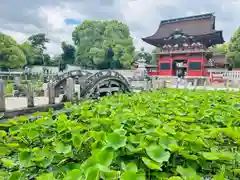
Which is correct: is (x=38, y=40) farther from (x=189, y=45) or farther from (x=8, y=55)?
(x=189, y=45)

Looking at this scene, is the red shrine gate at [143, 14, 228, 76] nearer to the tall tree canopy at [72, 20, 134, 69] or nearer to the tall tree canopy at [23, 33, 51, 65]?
the tall tree canopy at [72, 20, 134, 69]

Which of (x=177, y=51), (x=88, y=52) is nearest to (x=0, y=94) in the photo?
(x=177, y=51)

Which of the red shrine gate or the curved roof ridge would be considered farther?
the curved roof ridge

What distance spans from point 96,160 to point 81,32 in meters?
33.5

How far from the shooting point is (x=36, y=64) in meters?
31.8

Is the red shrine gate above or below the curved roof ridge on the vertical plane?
below

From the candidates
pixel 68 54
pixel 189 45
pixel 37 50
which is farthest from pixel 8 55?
pixel 189 45

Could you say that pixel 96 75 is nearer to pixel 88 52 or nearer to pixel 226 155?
pixel 226 155

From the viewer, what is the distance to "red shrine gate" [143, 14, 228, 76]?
22.8 m

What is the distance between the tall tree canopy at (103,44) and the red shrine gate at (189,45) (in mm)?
3628

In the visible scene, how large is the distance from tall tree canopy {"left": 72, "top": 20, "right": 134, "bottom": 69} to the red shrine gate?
3.63 metres

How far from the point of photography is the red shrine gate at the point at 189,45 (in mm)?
22828

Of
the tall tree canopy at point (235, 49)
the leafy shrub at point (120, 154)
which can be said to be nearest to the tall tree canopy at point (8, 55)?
the tall tree canopy at point (235, 49)

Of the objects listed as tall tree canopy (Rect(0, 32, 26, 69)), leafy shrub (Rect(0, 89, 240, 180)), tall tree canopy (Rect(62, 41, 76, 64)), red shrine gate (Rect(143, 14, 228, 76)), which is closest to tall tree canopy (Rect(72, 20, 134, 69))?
tall tree canopy (Rect(62, 41, 76, 64))
